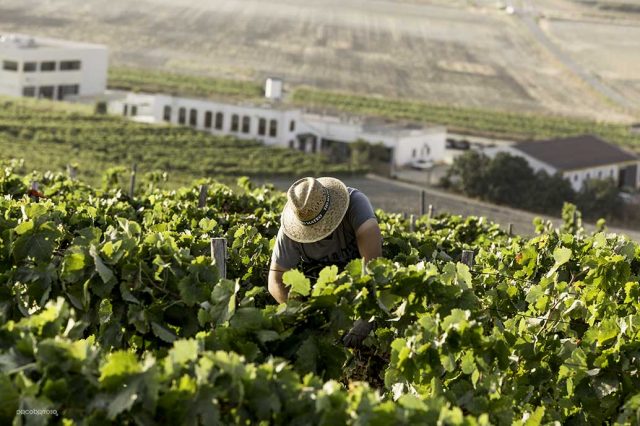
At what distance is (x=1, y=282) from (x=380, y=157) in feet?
185

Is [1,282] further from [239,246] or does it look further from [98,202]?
[98,202]

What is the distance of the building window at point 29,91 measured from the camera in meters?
72.4

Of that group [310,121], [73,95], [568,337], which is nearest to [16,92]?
[73,95]

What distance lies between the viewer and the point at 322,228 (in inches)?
327

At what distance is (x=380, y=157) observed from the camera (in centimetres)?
6419

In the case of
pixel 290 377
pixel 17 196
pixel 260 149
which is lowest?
pixel 260 149

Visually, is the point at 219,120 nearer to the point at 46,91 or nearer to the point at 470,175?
the point at 46,91

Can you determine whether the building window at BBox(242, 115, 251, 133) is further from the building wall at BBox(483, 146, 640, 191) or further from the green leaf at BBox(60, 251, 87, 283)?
the green leaf at BBox(60, 251, 87, 283)

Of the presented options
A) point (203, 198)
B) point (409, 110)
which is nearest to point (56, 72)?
point (409, 110)

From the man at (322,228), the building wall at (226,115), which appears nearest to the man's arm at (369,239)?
the man at (322,228)

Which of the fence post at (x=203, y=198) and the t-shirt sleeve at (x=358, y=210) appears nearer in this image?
the t-shirt sleeve at (x=358, y=210)

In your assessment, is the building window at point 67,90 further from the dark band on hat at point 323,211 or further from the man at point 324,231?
the dark band on hat at point 323,211

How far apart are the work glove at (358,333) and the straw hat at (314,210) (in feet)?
2.12

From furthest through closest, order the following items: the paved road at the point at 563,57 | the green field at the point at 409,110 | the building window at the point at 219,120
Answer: the paved road at the point at 563,57, the green field at the point at 409,110, the building window at the point at 219,120
